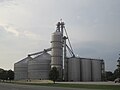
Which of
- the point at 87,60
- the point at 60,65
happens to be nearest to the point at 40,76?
the point at 60,65

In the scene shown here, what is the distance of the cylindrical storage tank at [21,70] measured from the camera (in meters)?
169

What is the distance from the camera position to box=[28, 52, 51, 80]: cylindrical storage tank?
6029 inches

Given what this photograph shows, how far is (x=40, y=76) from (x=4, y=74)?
33.2 meters

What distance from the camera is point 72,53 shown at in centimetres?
16138

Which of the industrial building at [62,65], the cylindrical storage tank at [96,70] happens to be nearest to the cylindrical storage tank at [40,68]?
the industrial building at [62,65]

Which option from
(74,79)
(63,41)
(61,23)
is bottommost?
(74,79)

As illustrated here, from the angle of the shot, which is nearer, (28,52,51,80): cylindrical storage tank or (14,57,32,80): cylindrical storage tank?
(28,52,51,80): cylindrical storage tank

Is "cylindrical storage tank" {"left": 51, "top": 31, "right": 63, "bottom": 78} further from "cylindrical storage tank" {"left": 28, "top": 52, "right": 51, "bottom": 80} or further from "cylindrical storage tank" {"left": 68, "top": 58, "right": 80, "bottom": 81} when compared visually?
"cylindrical storage tank" {"left": 28, "top": 52, "right": 51, "bottom": 80}

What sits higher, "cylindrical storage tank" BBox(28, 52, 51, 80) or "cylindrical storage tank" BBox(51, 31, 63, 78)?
"cylindrical storage tank" BBox(51, 31, 63, 78)

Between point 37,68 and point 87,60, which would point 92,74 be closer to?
point 87,60

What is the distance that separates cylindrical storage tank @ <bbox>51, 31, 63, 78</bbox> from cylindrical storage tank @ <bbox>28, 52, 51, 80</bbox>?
26.9 feet

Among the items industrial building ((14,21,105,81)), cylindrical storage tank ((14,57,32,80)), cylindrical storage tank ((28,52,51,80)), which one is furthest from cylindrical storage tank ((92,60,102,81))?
cylindrical storage tank ((14,57,32,80))

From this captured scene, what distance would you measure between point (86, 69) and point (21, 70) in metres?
42.0

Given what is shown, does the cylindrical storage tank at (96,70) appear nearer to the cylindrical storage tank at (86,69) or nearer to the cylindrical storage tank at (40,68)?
the cylindrical storage tank at (86,69)
